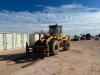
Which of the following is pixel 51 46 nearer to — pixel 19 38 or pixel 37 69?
pixel 37 69

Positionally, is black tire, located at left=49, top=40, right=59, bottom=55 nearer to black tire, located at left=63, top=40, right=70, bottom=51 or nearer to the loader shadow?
the loader shadow

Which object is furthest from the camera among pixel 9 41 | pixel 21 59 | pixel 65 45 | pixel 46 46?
pixel 9 41

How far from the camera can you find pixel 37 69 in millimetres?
14234

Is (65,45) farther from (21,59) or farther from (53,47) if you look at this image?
(21,59)

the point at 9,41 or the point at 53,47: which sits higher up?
the point at 9,41

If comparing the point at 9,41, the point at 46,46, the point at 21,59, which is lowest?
the point at 21,59

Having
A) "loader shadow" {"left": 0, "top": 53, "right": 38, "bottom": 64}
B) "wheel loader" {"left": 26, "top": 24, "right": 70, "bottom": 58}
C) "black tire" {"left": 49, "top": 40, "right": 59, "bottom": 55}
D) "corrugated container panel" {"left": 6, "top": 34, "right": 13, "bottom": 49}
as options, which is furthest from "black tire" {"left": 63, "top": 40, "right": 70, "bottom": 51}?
"corrugated container panel" {"left": 6, "top": 34, "right": 13, "bottom": 49}

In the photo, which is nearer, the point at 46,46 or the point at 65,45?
the point at 46,46

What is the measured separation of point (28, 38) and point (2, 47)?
9.29 meters

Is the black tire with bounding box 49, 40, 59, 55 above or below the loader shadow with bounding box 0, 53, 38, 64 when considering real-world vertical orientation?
above

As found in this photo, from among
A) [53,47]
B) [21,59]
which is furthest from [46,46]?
[21,59]

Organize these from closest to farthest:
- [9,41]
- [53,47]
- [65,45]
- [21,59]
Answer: [21,59] → [53,47] → [65,45] → [9,41]

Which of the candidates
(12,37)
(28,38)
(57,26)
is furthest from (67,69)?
(28,38)

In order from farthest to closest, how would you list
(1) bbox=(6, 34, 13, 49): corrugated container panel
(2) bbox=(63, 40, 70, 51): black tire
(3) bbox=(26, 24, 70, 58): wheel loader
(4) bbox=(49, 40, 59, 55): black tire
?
(1) bbox=(6, 34, 13, 49): corrugated container panel < (2) bbox=(63, 40, 70, 51): black tire < (4) bbox=(49, 40, 59, 55): black tire < (3) bbox=(26, 24, 70, 58): wheel loader
